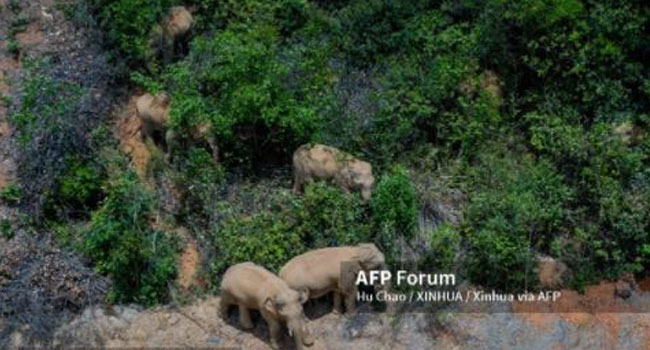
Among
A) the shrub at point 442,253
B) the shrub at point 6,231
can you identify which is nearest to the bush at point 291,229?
the shrub at point 442,253

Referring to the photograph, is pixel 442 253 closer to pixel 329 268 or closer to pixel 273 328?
pixel 329 268

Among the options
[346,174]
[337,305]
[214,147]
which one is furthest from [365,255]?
[214,147]

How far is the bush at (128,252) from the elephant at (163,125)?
1.50 metres

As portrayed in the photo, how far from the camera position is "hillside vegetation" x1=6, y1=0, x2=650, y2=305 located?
12.0 meters

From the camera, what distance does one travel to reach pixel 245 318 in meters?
11.2

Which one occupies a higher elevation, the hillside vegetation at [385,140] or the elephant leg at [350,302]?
the hillside vegetation at [385,140]

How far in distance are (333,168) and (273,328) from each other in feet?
8.25

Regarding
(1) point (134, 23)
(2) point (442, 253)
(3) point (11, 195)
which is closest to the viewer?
(2) point (442, 253)

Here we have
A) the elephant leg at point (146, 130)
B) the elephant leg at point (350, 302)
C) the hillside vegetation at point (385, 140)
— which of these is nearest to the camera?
the elephant leg at point (350, 302)

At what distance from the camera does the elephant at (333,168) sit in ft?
40.2

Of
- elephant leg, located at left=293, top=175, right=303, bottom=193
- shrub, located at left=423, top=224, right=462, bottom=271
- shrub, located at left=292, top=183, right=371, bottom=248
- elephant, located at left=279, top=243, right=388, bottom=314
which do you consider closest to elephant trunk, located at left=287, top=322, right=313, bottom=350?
elephant, located at left=279, top=243, right=388, bottom=314

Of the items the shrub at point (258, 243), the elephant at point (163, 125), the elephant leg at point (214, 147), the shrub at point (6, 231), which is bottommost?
the shrub at point (258, 243)

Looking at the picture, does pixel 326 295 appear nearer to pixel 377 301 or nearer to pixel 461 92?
pixel 377 301

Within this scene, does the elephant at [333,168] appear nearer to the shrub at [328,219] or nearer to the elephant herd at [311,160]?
the elephant herd at [311,160]
